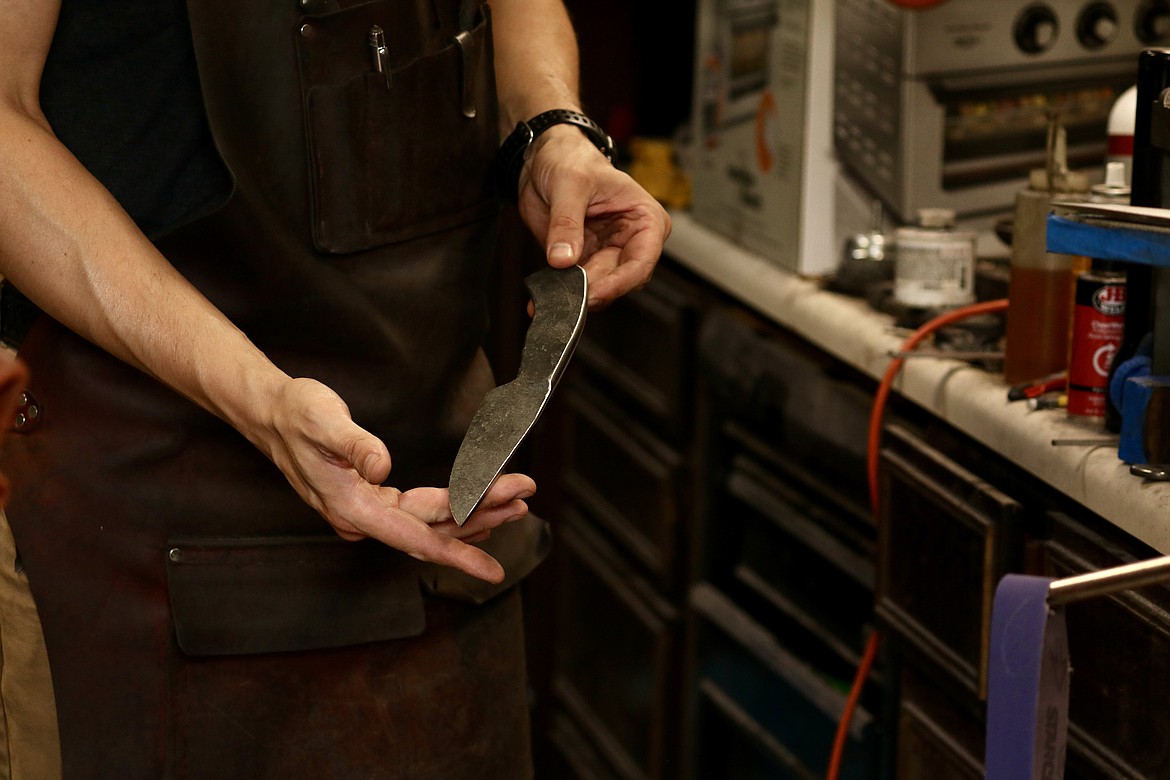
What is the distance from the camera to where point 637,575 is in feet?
6.91

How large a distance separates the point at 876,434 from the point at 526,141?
0.48 m

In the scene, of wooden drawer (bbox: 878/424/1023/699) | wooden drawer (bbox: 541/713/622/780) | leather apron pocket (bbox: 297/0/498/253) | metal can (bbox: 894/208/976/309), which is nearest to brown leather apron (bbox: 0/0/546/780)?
leather apron pocket (bbox: 297/0/498/253)

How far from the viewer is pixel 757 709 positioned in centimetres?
180

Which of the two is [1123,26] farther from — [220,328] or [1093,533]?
[220,328]

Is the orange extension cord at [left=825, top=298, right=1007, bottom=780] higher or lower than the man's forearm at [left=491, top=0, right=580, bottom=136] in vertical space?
lower

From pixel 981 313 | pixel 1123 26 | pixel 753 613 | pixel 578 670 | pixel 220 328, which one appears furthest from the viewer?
pixel 578 670

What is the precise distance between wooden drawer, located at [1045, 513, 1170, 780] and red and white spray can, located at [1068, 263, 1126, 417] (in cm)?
10

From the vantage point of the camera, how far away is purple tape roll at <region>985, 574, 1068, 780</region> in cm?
66

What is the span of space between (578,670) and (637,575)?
1.08 feet

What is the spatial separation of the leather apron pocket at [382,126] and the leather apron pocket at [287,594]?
0.22m

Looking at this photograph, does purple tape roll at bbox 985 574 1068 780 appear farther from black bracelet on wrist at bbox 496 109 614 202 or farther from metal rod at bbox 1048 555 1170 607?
black bracelet on wrist at bbox 496 109 614 202

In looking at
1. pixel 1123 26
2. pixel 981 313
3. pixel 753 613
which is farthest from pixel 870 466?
pixel 1123 26

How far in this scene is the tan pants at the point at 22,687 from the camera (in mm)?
993

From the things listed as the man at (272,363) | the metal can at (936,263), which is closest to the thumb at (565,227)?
the man at (272,363)
